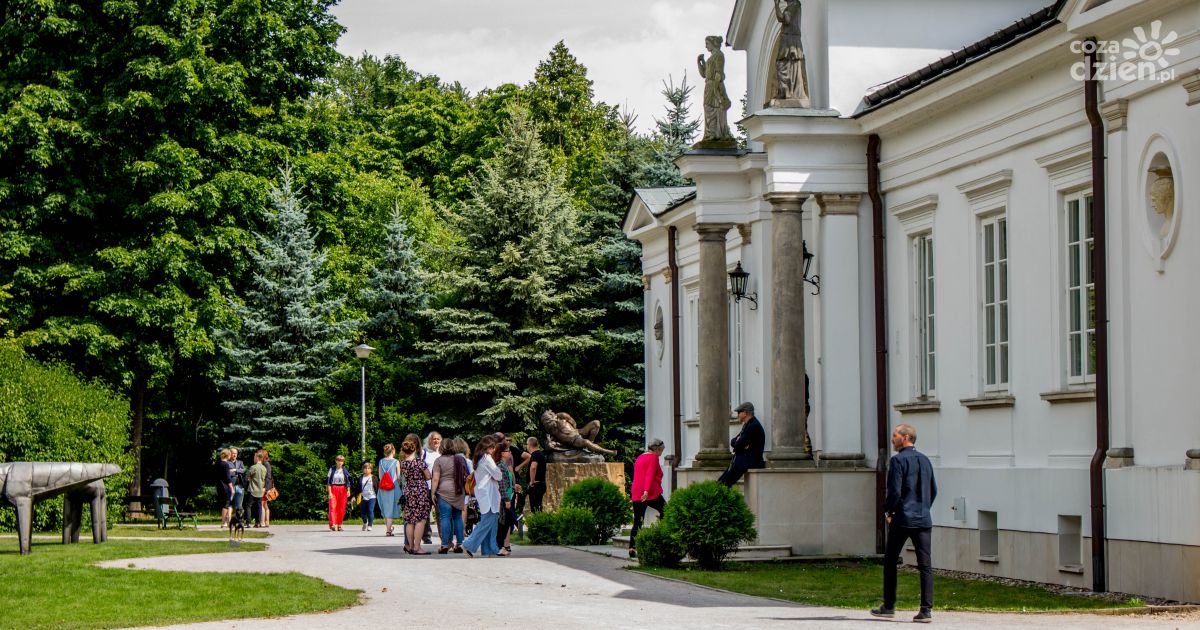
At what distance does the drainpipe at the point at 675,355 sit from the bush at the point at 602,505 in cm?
630

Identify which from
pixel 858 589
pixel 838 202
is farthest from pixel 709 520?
pixel 838 202

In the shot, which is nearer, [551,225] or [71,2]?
[71,2]

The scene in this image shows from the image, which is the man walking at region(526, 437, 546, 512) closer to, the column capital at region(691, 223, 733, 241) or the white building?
the white building

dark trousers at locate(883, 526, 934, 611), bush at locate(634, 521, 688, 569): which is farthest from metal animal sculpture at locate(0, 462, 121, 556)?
dark trousers at locate(883, 526, 934, 611)

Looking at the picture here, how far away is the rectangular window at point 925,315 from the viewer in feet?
73.4

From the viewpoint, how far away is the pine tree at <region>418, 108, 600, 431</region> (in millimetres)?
43438

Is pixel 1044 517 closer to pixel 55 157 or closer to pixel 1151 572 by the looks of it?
pixel 1151 572

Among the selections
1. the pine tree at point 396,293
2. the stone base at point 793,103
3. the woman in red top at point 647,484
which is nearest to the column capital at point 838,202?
the stone base at point 793,103

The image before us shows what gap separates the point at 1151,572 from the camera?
15.7 m

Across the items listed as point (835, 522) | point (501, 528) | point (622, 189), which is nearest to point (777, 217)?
point (835, 522)

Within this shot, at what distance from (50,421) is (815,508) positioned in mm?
16394

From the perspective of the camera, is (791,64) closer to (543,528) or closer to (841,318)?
(841,318)

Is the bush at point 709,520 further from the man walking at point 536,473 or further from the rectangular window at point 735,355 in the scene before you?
the rectangular window at point 735,355

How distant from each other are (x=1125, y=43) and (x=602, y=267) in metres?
30.9
